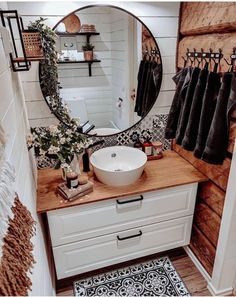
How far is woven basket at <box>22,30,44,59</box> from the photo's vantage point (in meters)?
1.21

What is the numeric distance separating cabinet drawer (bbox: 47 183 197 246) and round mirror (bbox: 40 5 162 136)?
60 cm

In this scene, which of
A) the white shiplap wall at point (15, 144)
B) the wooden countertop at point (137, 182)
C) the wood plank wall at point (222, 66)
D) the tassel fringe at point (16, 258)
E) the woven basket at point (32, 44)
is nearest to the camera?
the tassel fringe at point (16, 258)

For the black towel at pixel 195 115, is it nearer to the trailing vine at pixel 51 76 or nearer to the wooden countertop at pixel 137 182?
the wooden countertop at pixel 137 182

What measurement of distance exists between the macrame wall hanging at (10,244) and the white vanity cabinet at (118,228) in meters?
0.76

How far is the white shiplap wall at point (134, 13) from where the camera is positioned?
1.49m

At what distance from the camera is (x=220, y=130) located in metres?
1.33

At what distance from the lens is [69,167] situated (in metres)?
1.51

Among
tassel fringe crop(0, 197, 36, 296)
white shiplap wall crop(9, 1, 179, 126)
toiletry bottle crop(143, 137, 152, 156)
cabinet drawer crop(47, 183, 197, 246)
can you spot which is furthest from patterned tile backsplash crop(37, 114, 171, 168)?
tassel fringe crop(0, 197, 36, 296)

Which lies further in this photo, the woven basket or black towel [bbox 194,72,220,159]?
black towel [bbox 194,72,220,159]

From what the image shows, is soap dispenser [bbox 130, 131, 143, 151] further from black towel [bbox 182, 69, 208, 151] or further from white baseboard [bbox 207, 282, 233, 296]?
white baseboard [bbox 207, 282, 233, 296]

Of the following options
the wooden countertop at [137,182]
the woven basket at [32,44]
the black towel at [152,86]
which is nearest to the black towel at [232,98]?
the wooden countertop at [137,182]

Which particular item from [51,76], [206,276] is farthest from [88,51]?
[206,276]

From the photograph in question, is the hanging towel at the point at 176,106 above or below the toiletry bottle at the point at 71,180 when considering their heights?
above

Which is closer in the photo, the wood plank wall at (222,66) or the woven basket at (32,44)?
the woven basket at (32,44)
